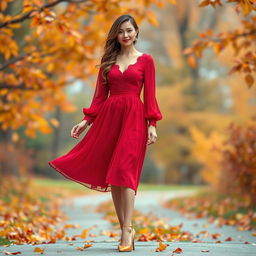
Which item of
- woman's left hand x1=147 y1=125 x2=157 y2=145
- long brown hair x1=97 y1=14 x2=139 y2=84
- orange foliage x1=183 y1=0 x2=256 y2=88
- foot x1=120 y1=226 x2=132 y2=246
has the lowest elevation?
foot x1=120 y1=226 x2=132 y2=246

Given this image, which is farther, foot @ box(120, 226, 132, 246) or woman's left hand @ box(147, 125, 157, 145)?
woman's left hand @ box(147, 125, 157, 145)

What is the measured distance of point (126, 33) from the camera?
4.57 m

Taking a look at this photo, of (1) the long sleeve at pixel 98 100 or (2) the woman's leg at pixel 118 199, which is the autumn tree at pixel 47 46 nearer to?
(1) the long sleeve at pixel 98 100

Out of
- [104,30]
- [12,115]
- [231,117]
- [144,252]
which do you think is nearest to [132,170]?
[144,252]

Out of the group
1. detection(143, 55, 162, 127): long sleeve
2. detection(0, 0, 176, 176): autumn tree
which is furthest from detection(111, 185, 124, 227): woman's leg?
detection(0, 0, 176, 176): autumn tree

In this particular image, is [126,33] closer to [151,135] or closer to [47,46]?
Result: [151,135]

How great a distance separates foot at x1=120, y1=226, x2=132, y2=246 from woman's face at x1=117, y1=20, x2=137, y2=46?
1.54 meters

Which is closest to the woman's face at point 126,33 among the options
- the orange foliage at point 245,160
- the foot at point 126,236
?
the foot at point 126,236

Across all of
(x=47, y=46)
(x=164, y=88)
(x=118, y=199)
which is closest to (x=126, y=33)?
(x=118, y=199)

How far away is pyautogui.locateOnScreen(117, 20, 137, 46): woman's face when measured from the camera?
458cm

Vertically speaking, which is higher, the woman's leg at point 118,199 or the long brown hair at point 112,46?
the long brown hair at point 112,46

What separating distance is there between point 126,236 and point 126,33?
1.68m

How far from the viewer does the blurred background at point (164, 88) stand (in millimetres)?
8500

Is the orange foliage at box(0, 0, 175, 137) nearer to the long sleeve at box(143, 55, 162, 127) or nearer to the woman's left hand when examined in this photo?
the long sleeve at box(143, 55, 162, 127)
